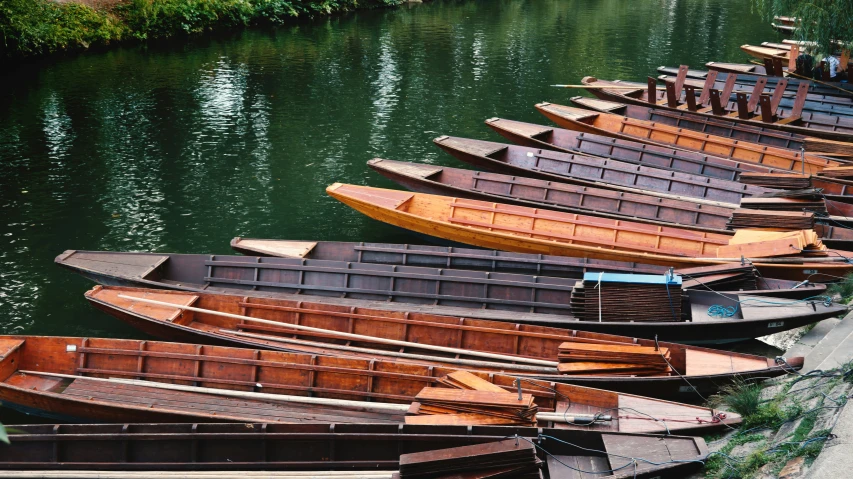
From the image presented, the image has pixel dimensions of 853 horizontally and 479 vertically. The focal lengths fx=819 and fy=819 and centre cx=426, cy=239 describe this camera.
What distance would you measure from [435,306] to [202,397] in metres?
4.47

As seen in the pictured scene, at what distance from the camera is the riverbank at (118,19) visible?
123 ft

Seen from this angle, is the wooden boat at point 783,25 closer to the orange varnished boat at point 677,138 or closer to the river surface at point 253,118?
the river surface at point 253,118

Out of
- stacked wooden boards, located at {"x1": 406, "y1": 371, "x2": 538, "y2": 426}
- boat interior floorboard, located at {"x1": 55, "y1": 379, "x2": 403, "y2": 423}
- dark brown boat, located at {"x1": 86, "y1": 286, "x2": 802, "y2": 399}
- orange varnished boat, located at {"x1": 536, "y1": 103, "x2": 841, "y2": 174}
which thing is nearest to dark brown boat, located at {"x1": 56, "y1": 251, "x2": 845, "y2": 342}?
dark brown boat, located at {"x1": 86, "y1": 286, "x2": 802, "y2": 399}

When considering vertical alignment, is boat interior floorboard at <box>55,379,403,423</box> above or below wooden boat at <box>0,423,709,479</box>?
below

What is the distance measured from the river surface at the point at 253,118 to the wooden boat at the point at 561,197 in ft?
5.15

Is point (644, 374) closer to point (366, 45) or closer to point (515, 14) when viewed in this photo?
point (366, 45)

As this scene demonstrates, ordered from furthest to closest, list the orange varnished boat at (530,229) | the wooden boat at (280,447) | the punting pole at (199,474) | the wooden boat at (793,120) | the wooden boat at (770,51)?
the wooden boat at (770,51) < the wooden boat at (793,120) < the orange varnished boat at (530,229) < the wooden boat at (280,447) < the punting pole at (199,474)

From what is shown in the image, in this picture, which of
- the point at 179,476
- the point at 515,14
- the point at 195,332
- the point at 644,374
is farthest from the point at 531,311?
the point at 515,14

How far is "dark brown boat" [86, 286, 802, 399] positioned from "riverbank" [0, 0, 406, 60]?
27.7 meters

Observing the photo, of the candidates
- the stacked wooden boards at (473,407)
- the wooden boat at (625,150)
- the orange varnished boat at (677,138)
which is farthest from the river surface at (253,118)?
the stacked wooden boards at (473,407)

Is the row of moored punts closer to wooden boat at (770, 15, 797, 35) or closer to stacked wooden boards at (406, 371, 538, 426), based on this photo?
stacked wooden boards at (406, 371, 538, 426)

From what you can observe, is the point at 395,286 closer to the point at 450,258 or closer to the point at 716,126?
the point at 450,258

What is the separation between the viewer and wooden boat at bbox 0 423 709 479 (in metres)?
9.85

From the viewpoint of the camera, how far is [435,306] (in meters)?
14.6
